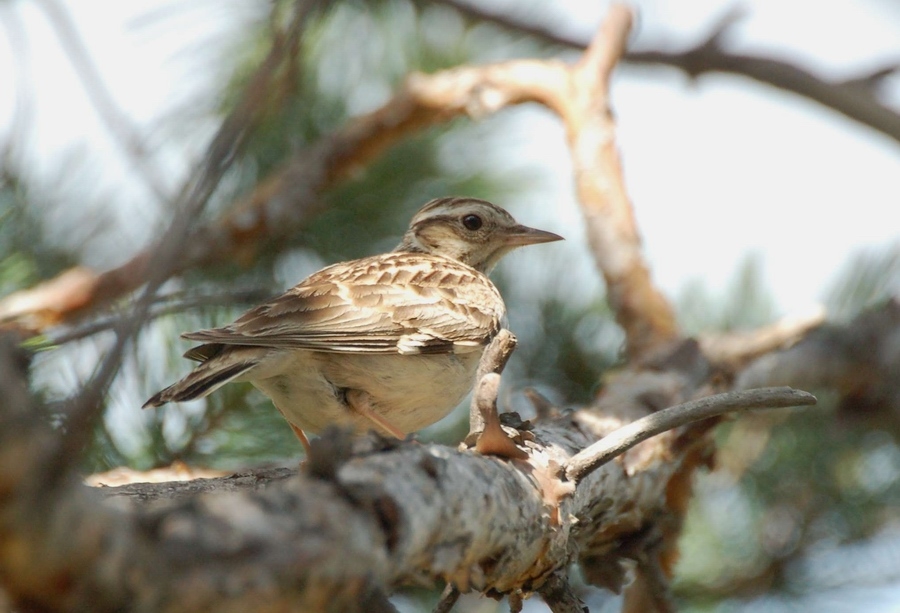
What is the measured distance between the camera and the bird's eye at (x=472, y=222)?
21.8 feet

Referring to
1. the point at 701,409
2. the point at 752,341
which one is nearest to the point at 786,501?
the point at 752,341

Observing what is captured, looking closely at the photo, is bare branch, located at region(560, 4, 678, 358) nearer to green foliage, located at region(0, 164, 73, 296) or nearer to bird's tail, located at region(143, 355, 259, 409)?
bird's tail, located at region(143, 355, 259, 409)

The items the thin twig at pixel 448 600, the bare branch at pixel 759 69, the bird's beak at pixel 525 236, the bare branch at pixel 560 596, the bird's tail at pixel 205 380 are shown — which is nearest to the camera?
the thin twig at pixel 448 600

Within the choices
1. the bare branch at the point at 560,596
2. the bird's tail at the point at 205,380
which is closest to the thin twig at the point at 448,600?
the bare branch at the point at 560,596

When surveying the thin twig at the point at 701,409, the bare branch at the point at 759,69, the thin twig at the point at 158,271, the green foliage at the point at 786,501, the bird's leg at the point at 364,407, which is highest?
the bare branch at the point at 759,69

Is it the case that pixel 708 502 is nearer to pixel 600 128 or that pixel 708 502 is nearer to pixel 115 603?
pixel 600 128

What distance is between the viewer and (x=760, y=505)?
6.14 metres

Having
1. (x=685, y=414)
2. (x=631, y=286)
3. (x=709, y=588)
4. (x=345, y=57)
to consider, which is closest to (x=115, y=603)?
(x=685, y=414)

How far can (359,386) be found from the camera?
192 inches

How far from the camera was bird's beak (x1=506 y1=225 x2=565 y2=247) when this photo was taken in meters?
6.52

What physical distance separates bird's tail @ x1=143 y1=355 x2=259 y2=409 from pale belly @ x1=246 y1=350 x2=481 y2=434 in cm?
37

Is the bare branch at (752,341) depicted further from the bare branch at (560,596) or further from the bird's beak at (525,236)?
the bare branch at (560,596)

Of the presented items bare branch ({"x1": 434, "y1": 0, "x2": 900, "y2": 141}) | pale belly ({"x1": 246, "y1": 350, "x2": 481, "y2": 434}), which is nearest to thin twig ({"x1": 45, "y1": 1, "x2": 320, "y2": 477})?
pale belly ({"x1": 246, "y1": 350, "x2": 481, "y2": 434})

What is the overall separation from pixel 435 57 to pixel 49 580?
6540 mm
